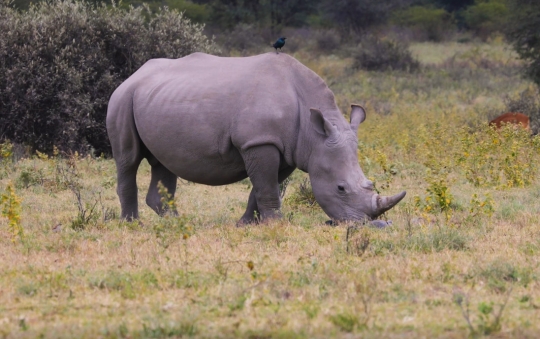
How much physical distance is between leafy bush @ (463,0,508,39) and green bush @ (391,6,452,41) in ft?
4.12

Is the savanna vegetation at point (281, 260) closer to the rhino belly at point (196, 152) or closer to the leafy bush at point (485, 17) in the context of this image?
the rhino belly at point (196, 152)

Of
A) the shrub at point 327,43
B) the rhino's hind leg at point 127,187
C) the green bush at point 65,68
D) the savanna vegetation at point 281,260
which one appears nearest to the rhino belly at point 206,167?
the savanna vegetation at point 281,260

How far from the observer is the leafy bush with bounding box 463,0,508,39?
1875 inches

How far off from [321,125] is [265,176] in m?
0.74

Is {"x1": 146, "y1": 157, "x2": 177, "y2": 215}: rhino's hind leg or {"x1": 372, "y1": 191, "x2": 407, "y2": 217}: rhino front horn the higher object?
{"x1": 372, "y1": 191, "x2": 407, "y2": 217}: rhino front horn

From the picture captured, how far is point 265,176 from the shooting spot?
9016 mm

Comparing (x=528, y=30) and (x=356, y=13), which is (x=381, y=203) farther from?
(x=356, y=13)

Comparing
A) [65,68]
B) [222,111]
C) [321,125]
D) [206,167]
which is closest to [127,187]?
[206,167]

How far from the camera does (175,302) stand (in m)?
5.94

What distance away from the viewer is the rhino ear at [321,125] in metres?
8.85

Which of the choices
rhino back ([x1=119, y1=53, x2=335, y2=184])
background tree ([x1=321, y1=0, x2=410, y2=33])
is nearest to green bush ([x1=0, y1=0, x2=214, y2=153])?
rhino back ([x1=119, y1=53, x2=335, y2=184])

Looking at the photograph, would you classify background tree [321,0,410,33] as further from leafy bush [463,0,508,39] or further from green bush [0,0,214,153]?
green bush [0,0,214,153]

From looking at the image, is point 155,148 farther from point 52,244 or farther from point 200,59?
point 52,244

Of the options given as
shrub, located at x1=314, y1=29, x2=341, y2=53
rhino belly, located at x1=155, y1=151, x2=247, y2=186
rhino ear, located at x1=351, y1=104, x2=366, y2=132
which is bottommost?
shrub, located at x1=314, y1=29, x2=341, y2=53
